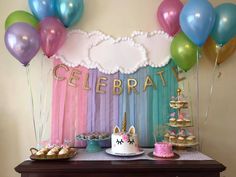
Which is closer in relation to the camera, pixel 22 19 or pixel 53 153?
pixel 53 153

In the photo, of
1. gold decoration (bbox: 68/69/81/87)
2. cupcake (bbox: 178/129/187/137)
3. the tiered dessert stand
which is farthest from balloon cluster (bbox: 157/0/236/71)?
gold decoration (bbox: 68/69/81/87)

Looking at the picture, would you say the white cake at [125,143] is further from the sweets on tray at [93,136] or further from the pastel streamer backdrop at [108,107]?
the pastel streamer backdrop at [108,107]

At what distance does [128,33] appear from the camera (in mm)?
1974

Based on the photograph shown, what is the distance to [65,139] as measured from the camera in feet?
6.24

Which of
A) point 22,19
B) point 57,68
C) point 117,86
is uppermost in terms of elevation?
point 22,19

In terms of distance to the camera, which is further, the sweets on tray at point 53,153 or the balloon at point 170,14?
the balloon at point 170,14

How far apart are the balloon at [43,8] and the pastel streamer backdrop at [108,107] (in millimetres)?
335

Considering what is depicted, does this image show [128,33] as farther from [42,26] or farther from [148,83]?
[42,26]

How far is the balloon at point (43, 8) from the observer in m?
1.74

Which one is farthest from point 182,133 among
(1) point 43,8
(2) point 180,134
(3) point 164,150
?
(1) point 43,8

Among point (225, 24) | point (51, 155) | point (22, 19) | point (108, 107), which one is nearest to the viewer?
point (51, 155)

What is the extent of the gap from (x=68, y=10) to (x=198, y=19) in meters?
0.83

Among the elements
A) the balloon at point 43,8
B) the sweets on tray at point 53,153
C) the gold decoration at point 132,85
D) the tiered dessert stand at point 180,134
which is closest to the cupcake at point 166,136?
the tiered dessert stand at point 180,134

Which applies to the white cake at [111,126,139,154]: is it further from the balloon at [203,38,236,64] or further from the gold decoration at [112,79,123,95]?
the balloon at [203,38,236,64]
